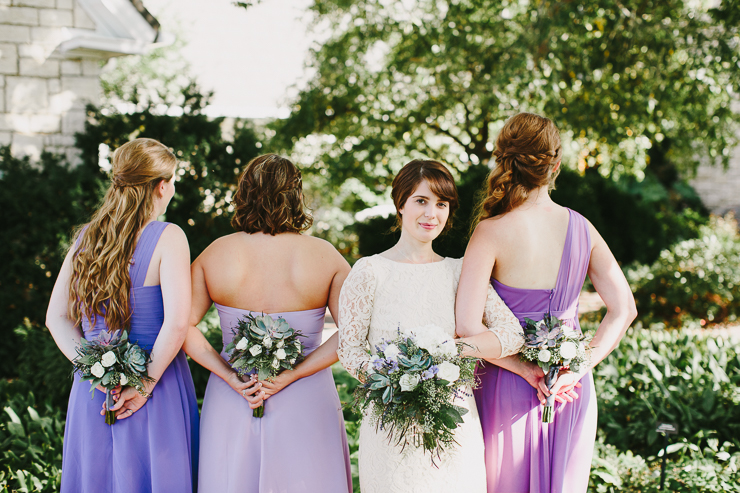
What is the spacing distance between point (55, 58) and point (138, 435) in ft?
19.6

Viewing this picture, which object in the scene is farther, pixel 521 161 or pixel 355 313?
Answer: pixel 521 161

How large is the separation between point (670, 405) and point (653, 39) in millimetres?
4896

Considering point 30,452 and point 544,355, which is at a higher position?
point 544,355

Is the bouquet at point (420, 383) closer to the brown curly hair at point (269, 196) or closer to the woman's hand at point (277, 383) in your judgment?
the woman's hand at point (277, 383)

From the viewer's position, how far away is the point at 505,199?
2.65 m

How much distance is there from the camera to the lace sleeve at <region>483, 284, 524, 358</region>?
245 centimetres

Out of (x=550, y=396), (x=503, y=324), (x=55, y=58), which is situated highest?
(x=55, y=58)

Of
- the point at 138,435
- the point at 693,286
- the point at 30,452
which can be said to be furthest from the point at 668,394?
the point at 693,286

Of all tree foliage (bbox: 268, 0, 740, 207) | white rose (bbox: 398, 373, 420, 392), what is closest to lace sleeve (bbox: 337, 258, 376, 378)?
white rose (bbox: 398, 373, 420, 392)

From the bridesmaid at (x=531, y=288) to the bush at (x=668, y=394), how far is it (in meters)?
2.14

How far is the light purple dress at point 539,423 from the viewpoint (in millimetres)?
2568

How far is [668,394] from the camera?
15.1 feet

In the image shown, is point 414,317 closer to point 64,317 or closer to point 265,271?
point 265,271

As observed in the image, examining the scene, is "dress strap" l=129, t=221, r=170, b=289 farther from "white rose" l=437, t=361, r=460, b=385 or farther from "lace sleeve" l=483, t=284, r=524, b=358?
"lace sleeve" l=483, t=284, r=524, b=358
